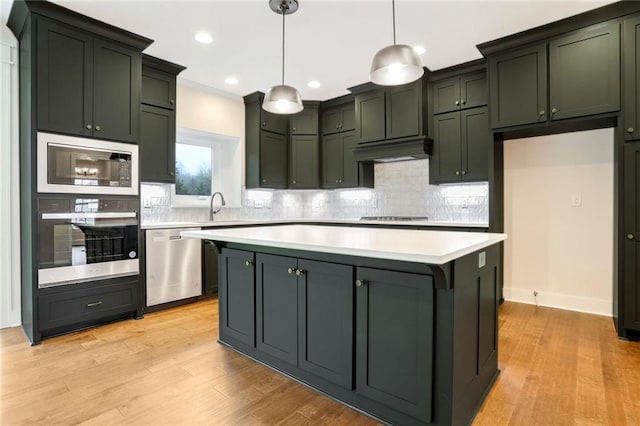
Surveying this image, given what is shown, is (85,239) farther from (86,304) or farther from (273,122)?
(273,122)

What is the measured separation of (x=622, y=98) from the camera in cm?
290

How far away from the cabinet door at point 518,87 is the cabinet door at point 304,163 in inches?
110

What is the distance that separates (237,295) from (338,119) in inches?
148

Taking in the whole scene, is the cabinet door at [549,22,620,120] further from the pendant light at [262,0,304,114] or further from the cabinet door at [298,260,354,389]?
the cabinet door at [298,260,354,389]

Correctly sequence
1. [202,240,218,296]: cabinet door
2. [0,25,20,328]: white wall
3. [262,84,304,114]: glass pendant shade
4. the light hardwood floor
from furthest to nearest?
1. [202,240,218,296]: cabinet door
2. [0,25,20,328]: white wall
3. [262,84,304,114]: glass pendant shade
4. the light hardwood floor

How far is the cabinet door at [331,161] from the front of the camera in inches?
215

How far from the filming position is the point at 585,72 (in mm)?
3076

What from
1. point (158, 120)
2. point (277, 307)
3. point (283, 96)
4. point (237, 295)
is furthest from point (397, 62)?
point (158, 120)

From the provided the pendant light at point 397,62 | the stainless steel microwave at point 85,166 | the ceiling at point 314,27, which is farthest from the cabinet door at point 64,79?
the pendant light at point 397,62

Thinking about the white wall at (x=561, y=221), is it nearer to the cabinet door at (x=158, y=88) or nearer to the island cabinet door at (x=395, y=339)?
the island cabinet door at (x=395, y=339)

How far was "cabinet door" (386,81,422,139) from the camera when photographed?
4.41 metres

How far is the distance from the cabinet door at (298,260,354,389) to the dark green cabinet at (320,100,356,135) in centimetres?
376

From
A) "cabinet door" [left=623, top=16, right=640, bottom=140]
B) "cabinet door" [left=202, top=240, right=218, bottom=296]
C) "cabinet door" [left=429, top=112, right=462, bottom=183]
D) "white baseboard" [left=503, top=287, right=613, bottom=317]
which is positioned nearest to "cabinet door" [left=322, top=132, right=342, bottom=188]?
"cabinet door" [left=429, top=112, right=462, bottom=183]

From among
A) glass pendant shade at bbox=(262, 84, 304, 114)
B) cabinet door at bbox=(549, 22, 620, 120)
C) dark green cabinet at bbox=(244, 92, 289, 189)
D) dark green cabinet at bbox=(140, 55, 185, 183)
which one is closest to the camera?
glass pendant shade at bbox=(262, 84, 304, 114)
